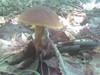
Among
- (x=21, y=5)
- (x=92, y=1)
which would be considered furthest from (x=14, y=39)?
(x=92, y=1)

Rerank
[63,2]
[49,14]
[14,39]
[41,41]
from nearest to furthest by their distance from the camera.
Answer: [49,14]
[41,41]
[14,39]
[63,2]

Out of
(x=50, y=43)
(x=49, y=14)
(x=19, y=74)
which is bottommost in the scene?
(x=19, y=74)

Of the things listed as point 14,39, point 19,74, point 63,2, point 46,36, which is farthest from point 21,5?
point 19,74

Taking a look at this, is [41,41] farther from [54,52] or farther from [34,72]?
[34,72]

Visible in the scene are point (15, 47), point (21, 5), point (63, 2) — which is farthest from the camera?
point (63, 2)

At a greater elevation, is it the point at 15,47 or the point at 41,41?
the point at 41,41

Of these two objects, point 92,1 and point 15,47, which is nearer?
point 15,47

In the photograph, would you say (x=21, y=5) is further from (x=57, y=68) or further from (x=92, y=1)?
(x=57, y=68)
